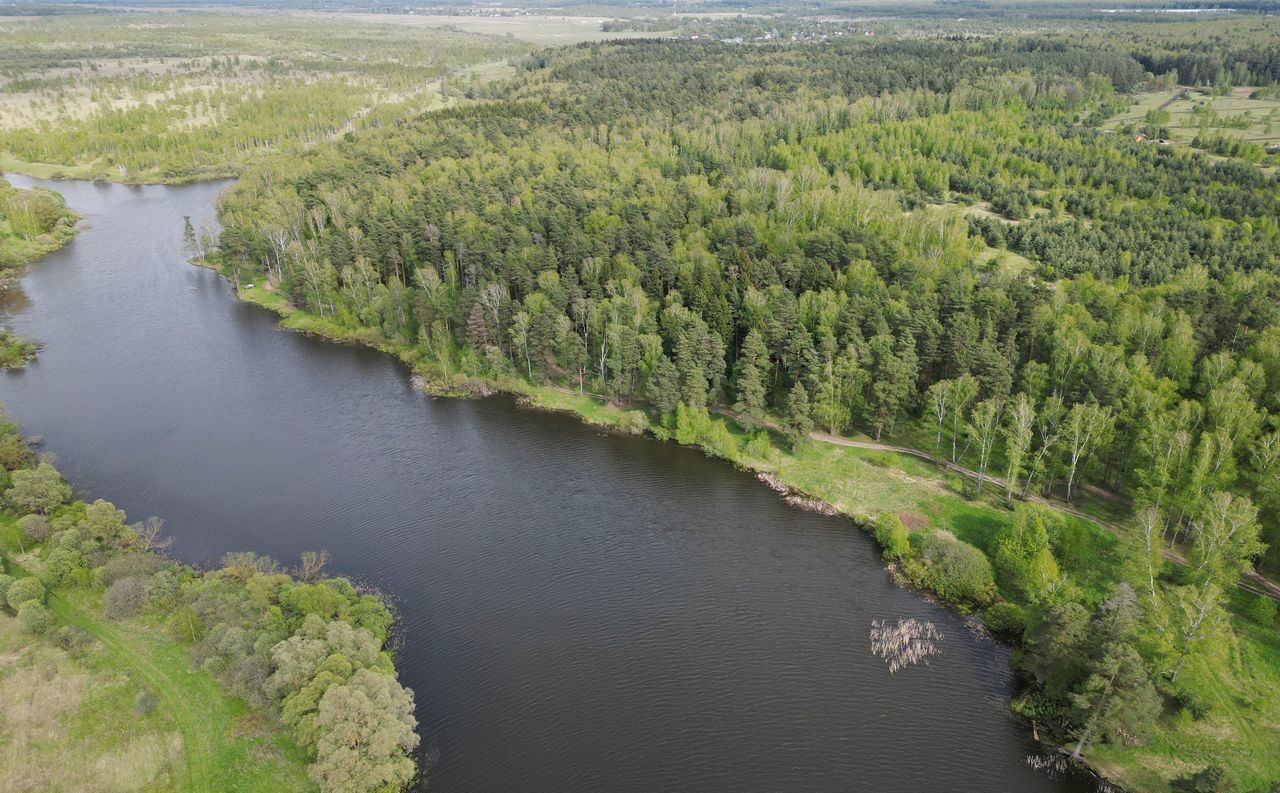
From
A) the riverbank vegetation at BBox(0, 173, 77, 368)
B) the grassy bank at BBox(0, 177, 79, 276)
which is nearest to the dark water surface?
the riverbank vegetation at BBox(0, 173, 77, 368)

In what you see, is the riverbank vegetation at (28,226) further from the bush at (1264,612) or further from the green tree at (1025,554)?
the bush at (1264,612)

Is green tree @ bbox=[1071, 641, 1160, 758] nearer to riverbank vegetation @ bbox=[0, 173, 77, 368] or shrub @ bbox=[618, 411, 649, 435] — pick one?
shrub @ bbox=[618, 411, 649, 435]

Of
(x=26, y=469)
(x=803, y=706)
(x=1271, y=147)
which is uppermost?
(x=1271, y=147)

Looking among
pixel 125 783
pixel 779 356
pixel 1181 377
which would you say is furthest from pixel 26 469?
pixel 1181 377

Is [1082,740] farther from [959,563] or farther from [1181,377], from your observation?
[1181,377]

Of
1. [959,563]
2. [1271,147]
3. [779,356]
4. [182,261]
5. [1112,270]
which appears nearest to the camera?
[959,563]
